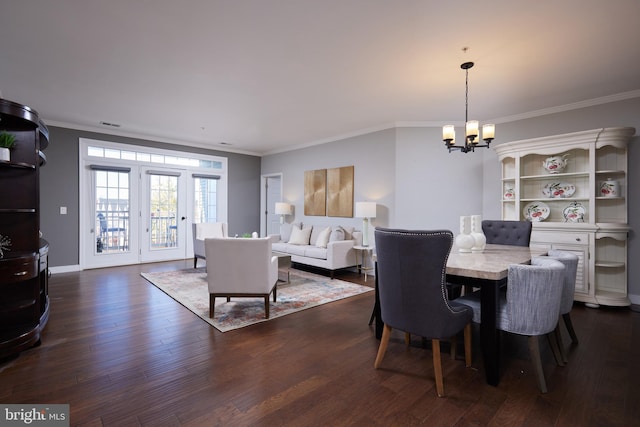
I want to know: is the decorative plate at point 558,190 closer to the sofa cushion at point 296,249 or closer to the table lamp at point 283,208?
the sofa cushion at point 296,249

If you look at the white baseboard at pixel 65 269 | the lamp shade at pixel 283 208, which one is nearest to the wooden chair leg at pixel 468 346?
the lamp shade at pixel 283 208

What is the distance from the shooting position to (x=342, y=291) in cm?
436

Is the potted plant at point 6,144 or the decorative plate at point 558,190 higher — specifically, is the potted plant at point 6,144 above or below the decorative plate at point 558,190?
above

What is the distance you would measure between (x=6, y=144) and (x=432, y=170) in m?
5.11

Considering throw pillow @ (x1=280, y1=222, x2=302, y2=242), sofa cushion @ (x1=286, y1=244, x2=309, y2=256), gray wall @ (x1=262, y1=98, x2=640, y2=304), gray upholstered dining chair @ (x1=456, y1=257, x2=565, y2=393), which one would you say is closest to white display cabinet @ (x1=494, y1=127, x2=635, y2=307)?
gray wall @ (x1=262, y1=98, x2=640, y2=304)

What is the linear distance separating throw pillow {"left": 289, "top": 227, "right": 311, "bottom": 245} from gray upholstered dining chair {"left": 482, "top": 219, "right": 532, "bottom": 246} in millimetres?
3412

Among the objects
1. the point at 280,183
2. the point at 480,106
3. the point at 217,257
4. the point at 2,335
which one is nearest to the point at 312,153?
the point at 280,183

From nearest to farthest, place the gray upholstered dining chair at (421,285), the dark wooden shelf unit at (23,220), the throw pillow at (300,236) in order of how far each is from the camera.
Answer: the gray upholstered dining chair at (421,285), the dark wooden shelf unit at (23,220), the throw pillow at (300,236)

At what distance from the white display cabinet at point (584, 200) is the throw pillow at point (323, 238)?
298 centimetres

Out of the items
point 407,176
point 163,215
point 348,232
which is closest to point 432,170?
point 407,176

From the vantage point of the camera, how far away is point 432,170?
511 cm

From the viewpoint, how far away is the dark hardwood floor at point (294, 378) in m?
1.75

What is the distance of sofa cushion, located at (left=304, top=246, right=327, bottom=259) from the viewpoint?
207 inches

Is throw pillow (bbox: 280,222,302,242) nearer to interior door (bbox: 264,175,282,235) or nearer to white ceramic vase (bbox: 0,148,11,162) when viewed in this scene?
interior door (bbox: 264,175,282,235)
